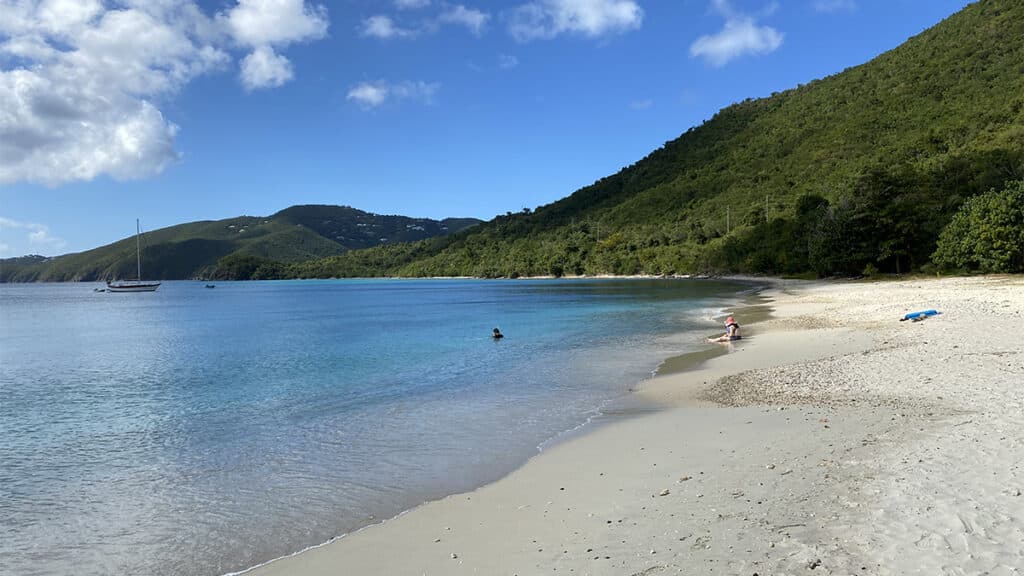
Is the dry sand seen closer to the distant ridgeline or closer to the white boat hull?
the distant ridgeline

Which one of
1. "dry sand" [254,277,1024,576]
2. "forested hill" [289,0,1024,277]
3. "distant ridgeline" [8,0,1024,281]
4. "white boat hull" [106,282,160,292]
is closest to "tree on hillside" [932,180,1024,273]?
"distant ridgeline" [8,0,1024,281]

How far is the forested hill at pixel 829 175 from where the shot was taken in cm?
5988

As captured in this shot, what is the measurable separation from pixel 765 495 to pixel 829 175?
342 feet

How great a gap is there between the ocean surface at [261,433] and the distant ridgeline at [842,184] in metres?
40.1

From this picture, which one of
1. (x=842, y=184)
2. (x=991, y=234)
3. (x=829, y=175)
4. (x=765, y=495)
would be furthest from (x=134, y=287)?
(x=765, y=495)

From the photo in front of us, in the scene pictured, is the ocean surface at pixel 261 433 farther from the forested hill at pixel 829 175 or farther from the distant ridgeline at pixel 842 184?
the forested hill at pixel 829 175

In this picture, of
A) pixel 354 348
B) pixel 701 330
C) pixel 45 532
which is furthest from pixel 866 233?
pixel 45 532

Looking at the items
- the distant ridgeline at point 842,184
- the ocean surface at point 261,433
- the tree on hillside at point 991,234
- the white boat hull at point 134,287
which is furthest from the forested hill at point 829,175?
the white boat hull at point 134,287

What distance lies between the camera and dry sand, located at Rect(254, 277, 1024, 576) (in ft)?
15.5

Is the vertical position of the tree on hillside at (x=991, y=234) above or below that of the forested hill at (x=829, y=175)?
below

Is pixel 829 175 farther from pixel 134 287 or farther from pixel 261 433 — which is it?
pixel 134 287

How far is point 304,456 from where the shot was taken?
1020cm

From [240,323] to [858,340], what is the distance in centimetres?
4263

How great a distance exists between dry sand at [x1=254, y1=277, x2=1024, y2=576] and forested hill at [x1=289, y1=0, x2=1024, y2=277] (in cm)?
5336
